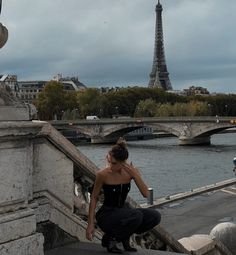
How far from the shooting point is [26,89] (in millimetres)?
158250

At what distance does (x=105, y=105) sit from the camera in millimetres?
107188

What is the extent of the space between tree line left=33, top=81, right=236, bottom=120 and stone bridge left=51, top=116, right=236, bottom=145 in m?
15.6

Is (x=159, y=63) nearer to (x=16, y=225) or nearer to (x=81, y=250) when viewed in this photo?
(x=81, y=250)

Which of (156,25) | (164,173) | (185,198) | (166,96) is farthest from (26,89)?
(185,198)

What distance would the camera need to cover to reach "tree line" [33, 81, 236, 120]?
321 feet

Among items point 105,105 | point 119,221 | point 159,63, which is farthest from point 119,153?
point 159,63

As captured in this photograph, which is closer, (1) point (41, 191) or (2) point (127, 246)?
(1) point (41, 191)

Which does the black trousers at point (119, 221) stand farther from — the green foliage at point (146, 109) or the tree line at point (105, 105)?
the green foliage at point (146, 109)

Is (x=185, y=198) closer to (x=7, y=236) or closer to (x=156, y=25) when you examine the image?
(x=7, y=236)

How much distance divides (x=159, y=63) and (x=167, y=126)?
3470 inches

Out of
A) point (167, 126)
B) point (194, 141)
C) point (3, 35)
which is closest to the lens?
point (3, 35)

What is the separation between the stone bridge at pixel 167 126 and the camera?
231ft

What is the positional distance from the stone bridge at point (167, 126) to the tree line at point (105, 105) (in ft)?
51.1

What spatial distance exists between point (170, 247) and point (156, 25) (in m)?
150
